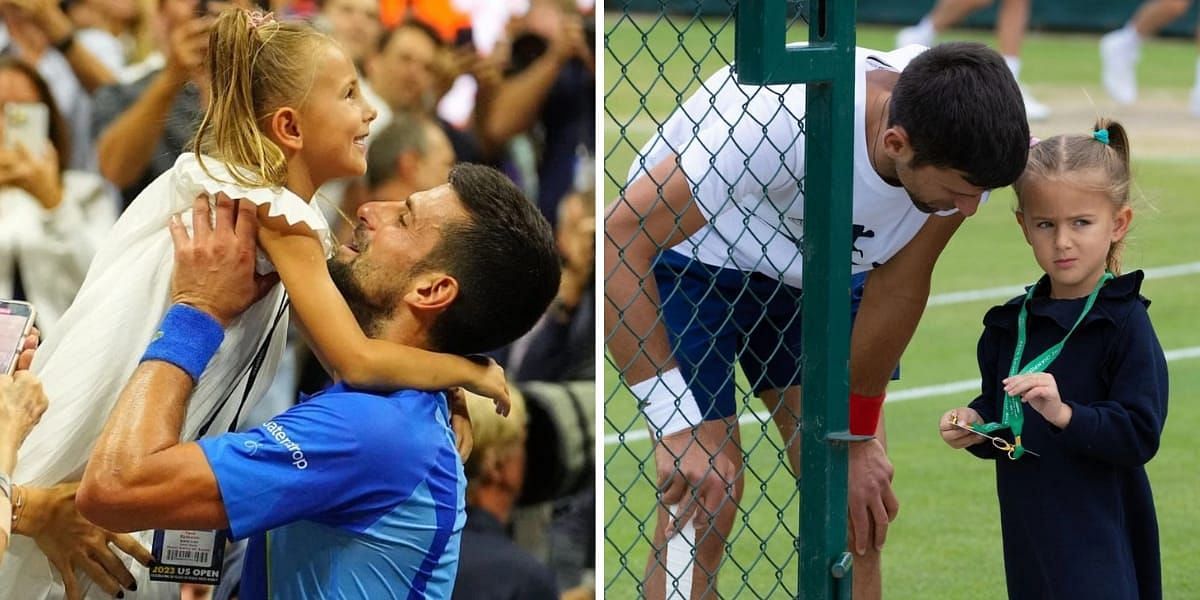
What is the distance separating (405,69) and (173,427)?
2746 mm

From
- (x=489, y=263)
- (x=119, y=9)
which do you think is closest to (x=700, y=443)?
(x=489, y=263)

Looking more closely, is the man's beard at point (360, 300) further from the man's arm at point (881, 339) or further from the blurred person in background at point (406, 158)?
the blurred person in background at point (406, 158)

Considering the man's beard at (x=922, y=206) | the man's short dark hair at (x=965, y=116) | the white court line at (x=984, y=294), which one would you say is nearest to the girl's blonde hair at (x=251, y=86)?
the man's short dark hair at (x=965, y=116)

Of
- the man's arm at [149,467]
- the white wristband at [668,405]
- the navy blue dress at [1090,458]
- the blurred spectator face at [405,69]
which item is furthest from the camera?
the blurred spectator face at [405,69]

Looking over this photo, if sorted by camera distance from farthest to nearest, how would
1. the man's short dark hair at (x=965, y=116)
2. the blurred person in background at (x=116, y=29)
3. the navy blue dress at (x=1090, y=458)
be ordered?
1. the blurred person in background at (x=116, y=29)
2. the navy blue dress at (x=1090, y=458)
3. the man's short dark hair at (x=965, y=116)

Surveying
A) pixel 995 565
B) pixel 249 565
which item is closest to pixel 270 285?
pixel 249 565

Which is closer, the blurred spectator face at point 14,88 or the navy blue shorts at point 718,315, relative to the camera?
the navy blue shorts at point 718,315

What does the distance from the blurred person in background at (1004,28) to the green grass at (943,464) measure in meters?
2.02

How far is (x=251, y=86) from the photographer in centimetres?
271

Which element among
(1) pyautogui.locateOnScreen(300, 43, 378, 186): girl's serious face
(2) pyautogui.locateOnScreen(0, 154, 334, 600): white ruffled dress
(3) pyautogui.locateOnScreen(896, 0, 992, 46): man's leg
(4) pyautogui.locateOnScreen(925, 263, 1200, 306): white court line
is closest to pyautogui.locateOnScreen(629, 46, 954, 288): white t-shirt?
(1) pyautogui.locateOnScreen(300, 43, 378, 186): girl's serious face

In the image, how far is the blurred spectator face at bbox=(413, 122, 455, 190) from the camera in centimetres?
502

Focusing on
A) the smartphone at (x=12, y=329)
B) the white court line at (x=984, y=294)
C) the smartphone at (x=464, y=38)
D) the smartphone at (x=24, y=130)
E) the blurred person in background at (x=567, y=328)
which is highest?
the smartphone at (x=464, y=38)

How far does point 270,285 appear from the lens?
2.74 metres

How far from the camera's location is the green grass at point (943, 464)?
501 centimetres
